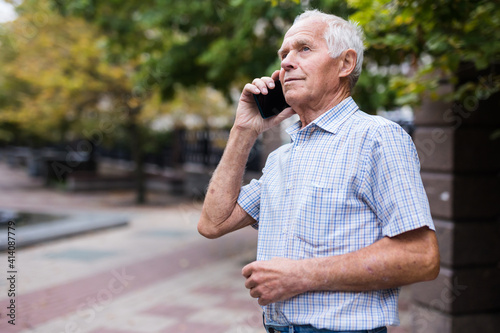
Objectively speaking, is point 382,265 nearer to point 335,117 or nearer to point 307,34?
point 335,117

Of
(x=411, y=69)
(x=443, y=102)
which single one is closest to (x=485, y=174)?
(x=443, y=102)

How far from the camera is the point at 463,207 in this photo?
422cm

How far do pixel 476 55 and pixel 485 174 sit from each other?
1337 mm

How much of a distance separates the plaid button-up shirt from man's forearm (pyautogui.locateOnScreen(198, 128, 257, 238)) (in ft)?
0.92

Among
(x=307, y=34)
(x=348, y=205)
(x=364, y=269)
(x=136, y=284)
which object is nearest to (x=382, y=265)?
(x=364, y=269)

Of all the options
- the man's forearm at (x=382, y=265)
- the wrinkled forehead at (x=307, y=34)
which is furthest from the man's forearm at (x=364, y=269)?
the wrinkled forehead at (x=307, y=34)

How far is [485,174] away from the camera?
4309 millimetres

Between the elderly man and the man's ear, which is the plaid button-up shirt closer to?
the elderly man

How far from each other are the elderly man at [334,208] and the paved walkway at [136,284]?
387 cm

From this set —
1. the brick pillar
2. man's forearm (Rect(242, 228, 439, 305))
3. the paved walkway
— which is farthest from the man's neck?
the paved walkway

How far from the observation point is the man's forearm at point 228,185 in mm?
1932

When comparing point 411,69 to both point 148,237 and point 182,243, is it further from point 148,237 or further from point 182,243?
point 148,237

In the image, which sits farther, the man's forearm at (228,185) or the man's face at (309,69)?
the man's forearm at (228,185)

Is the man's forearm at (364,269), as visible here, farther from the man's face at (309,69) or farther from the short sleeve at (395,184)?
the man's face at (309,69)
